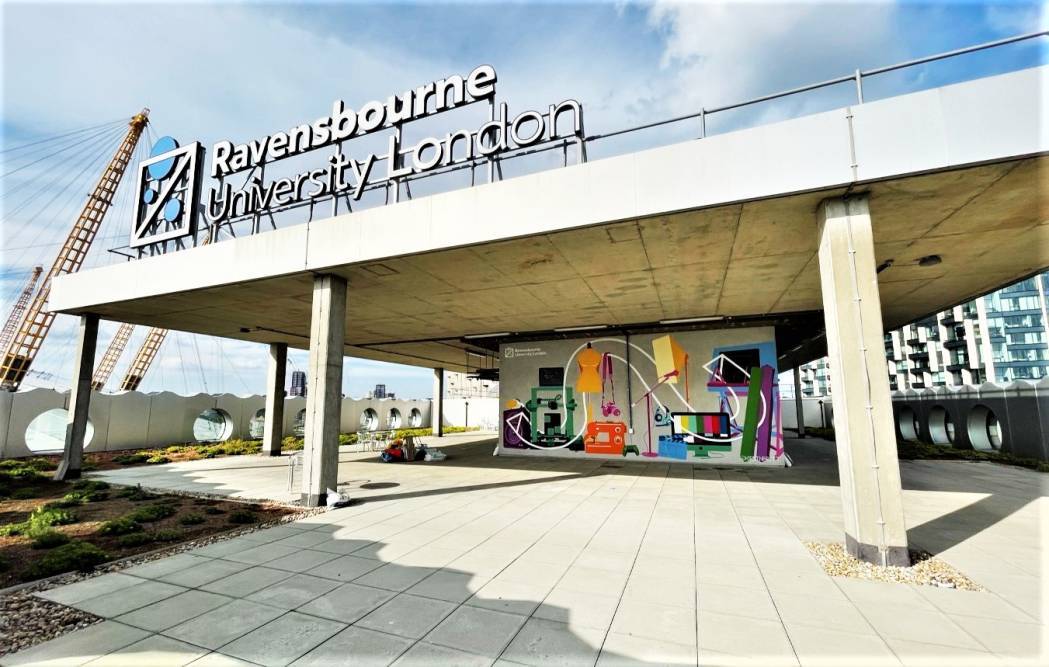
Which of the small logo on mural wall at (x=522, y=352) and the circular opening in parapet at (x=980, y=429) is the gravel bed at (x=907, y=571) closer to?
the small logo on mural wall at (x=522, y=352)

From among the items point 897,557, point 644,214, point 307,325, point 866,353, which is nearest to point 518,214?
point 644,214

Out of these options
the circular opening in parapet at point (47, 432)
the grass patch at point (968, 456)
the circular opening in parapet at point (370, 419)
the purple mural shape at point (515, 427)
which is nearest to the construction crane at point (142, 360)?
the circular opening in parapet at point (370, 419)

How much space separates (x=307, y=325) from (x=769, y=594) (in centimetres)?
1708

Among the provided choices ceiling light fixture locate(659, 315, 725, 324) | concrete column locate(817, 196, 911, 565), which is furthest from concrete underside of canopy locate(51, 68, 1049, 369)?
concrete column locate(817, 196, 911, 565)

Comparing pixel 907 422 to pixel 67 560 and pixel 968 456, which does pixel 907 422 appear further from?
pixel 67 560

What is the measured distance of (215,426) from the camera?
2656cm

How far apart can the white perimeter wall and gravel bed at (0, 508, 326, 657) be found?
56.6ft

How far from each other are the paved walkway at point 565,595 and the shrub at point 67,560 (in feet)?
2.37

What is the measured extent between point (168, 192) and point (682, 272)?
15032 millimetres

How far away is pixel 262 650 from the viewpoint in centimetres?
413

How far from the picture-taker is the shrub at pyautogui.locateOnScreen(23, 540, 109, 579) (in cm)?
617

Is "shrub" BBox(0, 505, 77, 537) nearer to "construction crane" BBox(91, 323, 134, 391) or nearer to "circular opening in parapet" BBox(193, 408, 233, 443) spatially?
"circular opening in parapet" BBox(193, 408, 233, 443)

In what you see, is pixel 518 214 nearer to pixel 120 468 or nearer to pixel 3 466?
pixel 120 468

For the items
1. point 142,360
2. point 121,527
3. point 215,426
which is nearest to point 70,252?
point 142,360
